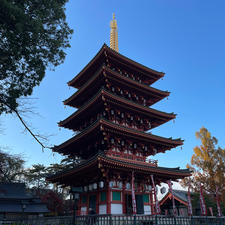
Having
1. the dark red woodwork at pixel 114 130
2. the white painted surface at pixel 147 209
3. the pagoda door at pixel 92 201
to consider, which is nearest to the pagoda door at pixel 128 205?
the dark red woodwork at pixel 114 130

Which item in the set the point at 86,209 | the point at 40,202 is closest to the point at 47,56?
the point at 86,209

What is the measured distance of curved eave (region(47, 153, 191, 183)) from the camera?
46.9ft

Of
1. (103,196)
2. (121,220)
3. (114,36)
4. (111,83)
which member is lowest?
(121,220)

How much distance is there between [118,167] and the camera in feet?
50.0

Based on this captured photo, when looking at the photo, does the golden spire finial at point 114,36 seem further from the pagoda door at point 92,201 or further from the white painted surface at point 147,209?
the white painted surface at point 147,209

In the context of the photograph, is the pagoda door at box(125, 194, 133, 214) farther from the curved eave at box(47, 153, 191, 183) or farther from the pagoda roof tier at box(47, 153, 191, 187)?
the curved eave at box(47, 153, 191, 183)

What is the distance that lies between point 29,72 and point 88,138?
858 centimetres

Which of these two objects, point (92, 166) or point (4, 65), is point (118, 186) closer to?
point (92, 166)

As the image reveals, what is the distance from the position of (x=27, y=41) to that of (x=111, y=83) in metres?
10.4

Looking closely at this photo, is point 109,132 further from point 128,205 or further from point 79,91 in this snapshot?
point 79,91

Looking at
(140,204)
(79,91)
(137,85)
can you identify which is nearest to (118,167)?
(140,204)

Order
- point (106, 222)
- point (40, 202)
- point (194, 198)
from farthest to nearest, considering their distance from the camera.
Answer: point (40, 202) → point (194, 198) → point (106, 222)

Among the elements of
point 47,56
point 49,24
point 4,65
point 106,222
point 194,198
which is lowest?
point 106,222

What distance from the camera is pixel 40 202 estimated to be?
101ft
